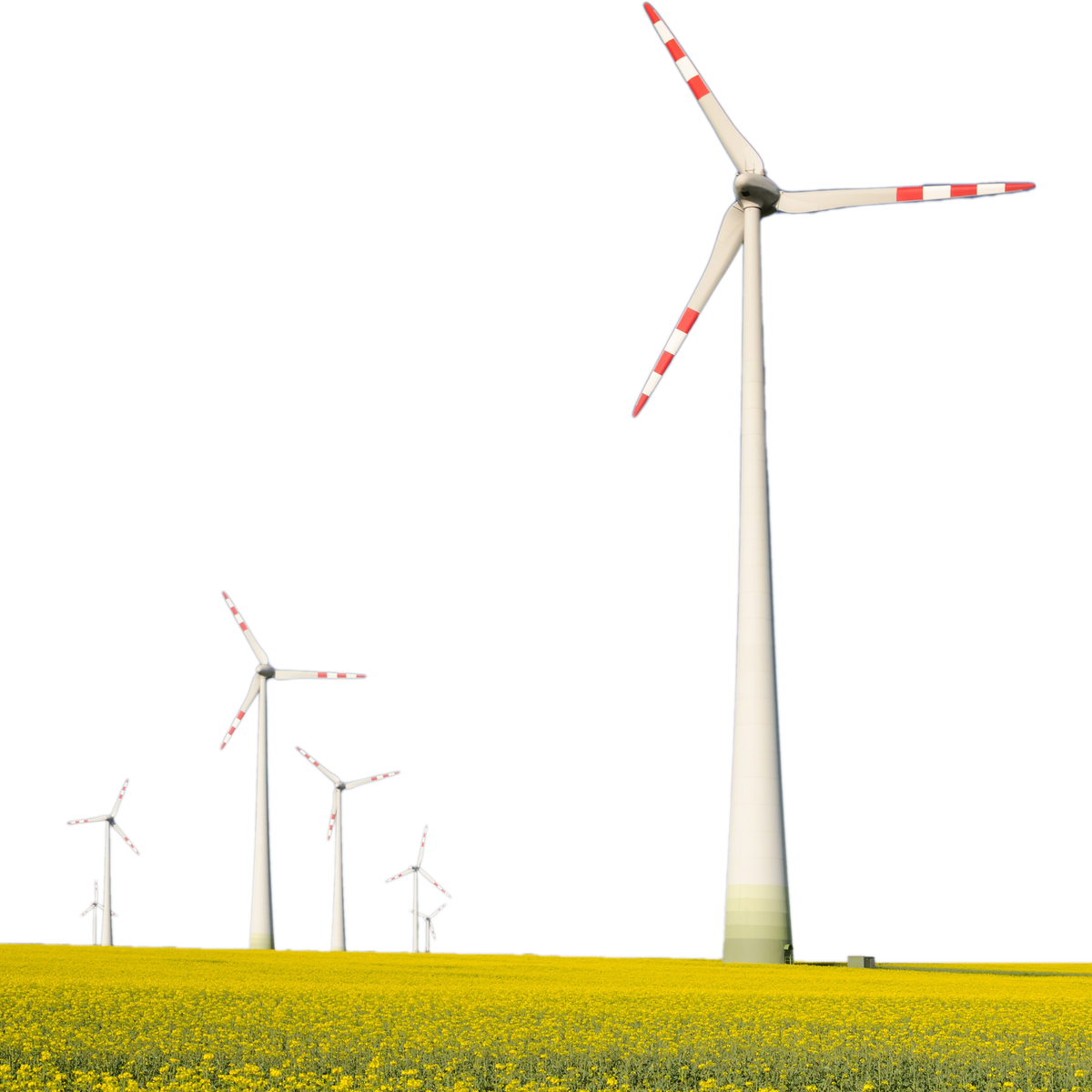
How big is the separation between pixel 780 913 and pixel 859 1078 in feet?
80.5

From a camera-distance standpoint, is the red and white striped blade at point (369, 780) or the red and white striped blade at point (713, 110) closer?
the red and white striped blade at point (713, 110)

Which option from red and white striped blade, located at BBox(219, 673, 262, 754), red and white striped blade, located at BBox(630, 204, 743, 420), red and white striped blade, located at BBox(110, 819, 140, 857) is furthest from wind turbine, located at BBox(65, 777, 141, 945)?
red and white striped blade, located at BBox(630, 204, 743, 420)

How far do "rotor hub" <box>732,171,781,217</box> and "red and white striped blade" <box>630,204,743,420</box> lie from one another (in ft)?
1.88

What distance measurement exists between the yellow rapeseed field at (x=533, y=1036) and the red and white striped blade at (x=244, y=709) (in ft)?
204

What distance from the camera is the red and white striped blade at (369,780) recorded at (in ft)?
370

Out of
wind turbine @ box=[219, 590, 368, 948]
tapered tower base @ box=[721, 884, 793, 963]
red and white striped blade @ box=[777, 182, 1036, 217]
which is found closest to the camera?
tapered tower base @ box=[721, 884, 793, 963]

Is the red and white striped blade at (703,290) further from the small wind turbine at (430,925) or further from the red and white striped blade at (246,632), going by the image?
the small wind turbine at (430,925)

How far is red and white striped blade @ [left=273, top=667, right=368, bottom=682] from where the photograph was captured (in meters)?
98.6

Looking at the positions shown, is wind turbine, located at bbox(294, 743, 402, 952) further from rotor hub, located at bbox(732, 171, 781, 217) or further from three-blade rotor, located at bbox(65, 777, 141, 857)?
rotor hub, located at bbox(732, 171, 781, 217)

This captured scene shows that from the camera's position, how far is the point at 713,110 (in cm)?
5681

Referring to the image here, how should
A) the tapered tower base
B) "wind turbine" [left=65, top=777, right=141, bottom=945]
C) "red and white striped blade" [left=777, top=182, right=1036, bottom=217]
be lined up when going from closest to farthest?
the tapered tower base → "red and white striped blade" [left=777, top=182, right=1036, bottom=217] → "wind turbine" [left=65, top=777, right=141, bottom=945]

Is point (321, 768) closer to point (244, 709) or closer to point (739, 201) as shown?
point (244, 709)

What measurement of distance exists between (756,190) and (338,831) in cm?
6585

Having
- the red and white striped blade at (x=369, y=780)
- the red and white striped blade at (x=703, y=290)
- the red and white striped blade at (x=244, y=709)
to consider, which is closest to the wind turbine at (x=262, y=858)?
the red and white striped blade at (x=244, y=709)
